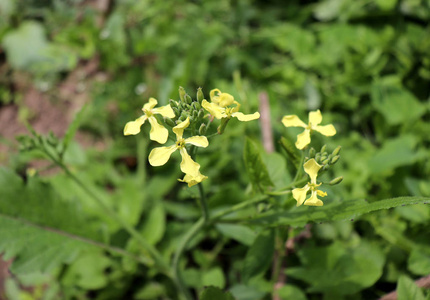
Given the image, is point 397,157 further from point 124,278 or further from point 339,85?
point 124,278

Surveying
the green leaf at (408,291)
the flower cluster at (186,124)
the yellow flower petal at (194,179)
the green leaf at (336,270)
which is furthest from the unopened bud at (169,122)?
the green leaf at (408,291)

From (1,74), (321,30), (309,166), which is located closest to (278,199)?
(309,166)

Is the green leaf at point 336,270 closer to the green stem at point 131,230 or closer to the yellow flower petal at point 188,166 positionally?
the green stem at point 131,230

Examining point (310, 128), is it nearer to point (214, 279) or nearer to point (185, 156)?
point (185, 156)

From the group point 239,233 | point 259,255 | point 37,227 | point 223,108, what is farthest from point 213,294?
point 37,227

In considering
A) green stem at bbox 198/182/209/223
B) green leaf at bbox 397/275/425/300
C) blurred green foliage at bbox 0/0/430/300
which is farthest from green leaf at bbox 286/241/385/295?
green stem at bbox 198/182/209/223
